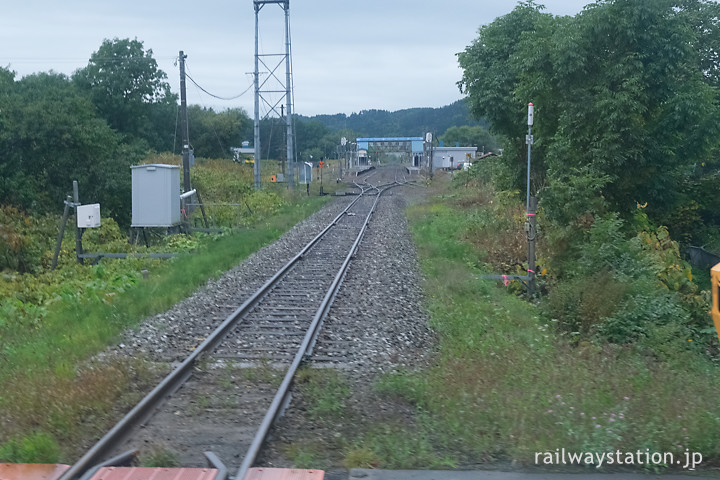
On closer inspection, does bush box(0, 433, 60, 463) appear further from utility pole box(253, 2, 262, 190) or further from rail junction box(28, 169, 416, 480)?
utility pole box(253, 2, 262, 190)

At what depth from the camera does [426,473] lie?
16.9 ft

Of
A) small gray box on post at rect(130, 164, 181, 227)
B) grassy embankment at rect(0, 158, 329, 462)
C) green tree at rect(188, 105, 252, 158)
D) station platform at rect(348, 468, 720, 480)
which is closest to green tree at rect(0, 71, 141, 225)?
grassy embankment at rect(0, 158, 329, 462)

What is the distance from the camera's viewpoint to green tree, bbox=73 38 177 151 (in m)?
59.2

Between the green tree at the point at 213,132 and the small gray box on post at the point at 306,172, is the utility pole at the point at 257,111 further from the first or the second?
the green tree at the point at 213,132

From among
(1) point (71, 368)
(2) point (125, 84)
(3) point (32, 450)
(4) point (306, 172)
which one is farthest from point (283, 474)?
(2) point (125, 84)

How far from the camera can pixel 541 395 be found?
6.32m

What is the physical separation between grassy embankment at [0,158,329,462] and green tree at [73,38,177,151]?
40357mm

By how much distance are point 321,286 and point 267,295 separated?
48.5 inches

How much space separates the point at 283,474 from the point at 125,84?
195 ft

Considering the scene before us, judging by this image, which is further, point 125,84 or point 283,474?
point 125,84

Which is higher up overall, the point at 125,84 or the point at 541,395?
the point at 125,84

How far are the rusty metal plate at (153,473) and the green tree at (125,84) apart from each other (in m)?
55.9

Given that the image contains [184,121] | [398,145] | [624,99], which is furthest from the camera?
[398,145]

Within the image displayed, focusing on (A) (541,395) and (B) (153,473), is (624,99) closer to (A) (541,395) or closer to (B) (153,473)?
(A) (541,395)
